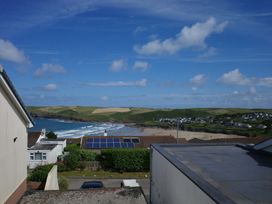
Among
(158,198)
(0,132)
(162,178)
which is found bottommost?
(158,198)

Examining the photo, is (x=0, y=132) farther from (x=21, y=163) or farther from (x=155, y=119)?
(x=155, y=119)

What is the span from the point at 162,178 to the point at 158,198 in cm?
125

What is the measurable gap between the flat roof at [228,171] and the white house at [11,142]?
525 centimetres

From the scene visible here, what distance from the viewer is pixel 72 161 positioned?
43.1m

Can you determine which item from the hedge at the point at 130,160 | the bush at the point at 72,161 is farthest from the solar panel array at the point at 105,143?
the hedge at the point at 130,160

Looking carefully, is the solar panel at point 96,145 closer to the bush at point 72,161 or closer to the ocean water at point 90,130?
the bush at point 72,161

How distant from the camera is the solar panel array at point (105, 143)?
5080 cm

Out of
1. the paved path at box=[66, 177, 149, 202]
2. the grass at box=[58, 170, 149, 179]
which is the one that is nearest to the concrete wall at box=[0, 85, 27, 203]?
the paved path at box=[66, 177, 149, 202]

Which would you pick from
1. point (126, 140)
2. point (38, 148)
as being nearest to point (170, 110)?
point (126, 140)

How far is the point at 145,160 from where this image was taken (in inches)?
1665

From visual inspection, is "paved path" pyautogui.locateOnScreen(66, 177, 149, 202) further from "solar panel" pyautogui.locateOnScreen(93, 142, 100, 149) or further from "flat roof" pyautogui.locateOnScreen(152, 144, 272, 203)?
"flat roof" pyautogui.locateOnScreen(152, 144, 272, 203)

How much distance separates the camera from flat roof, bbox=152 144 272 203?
22.3ft

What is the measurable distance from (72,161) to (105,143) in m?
10.1

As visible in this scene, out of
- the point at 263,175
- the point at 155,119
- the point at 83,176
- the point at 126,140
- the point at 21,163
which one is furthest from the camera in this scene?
the point at 155,119
